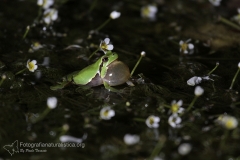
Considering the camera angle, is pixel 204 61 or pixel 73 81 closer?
pixel 73 81

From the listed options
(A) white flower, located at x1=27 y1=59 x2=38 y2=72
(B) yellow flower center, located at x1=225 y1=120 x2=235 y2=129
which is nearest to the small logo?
(A) white flower, located at x1=27 y1=59 x2=38 y2=72

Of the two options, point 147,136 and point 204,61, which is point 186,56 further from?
point 147,136

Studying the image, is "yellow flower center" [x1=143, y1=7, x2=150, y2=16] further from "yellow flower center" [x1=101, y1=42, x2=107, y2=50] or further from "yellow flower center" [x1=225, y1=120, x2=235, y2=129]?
"yellow flower center" [x1=225, y1=120, x2=235, y2=129]

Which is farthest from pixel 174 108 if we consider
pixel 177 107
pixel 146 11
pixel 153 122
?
pixel 146 11

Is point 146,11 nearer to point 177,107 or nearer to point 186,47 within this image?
point 186,47

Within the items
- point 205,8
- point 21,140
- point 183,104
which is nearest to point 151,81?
point 183,104

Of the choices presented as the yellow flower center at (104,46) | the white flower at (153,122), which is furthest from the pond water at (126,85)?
the yellow flower center at (104,46)
